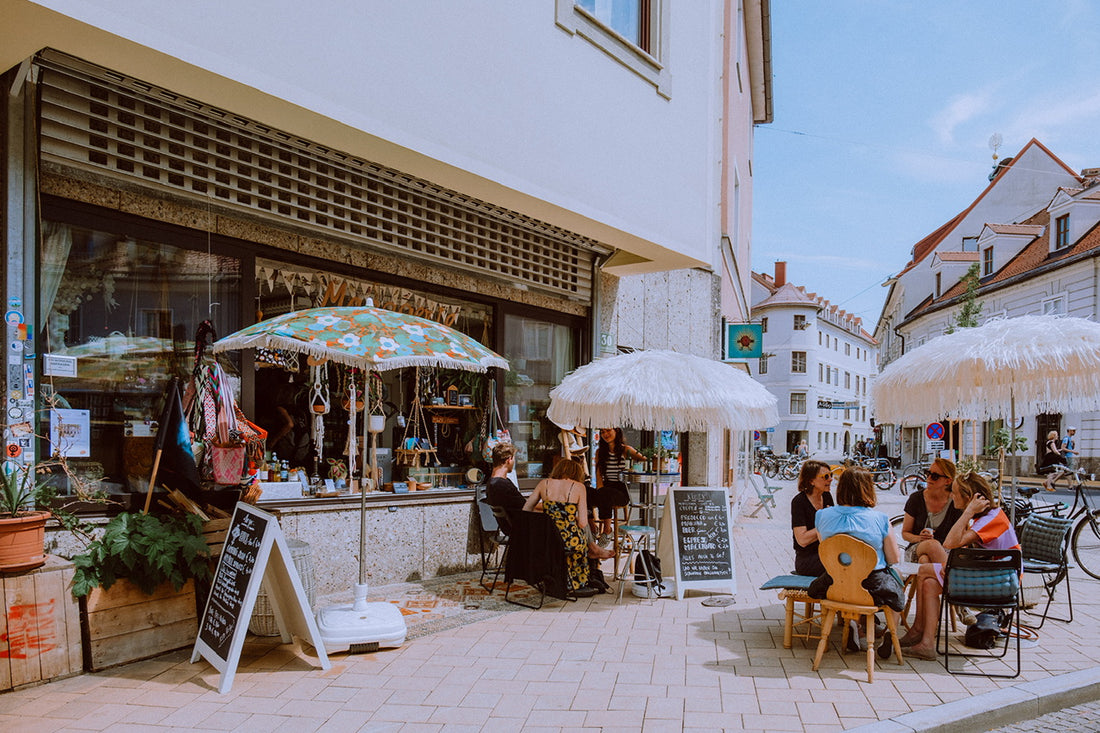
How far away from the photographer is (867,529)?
547 centimetres

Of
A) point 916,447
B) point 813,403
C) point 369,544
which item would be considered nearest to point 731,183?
point 369,544

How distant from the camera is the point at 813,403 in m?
59.2

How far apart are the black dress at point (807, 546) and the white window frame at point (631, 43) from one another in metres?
5.37

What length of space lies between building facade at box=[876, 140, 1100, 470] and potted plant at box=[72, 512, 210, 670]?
18.3m

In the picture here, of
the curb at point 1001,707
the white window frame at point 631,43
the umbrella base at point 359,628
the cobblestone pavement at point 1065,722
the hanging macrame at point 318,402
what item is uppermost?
the white window frame at point 631,43

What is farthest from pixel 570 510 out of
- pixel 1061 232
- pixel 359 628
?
pixel 1061 232

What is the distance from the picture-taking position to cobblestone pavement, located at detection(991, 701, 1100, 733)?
457 centimetres

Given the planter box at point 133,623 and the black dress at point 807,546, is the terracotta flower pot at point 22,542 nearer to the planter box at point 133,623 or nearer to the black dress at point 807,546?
the planter box at point 133,623

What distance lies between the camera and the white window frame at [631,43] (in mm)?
8203

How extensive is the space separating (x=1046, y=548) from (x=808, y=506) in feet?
7.22

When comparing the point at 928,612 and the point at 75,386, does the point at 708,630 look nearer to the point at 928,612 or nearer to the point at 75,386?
the point at 928,612

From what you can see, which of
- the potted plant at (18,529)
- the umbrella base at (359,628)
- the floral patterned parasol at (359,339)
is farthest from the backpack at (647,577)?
the potted plant at (18,529)

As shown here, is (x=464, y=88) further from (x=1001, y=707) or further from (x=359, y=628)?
(x=1001, y=707)

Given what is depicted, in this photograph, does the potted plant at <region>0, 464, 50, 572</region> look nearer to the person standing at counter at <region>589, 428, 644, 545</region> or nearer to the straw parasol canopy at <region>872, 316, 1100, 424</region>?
the person standing at counter at <region>589, 428, 644, 545</region>
